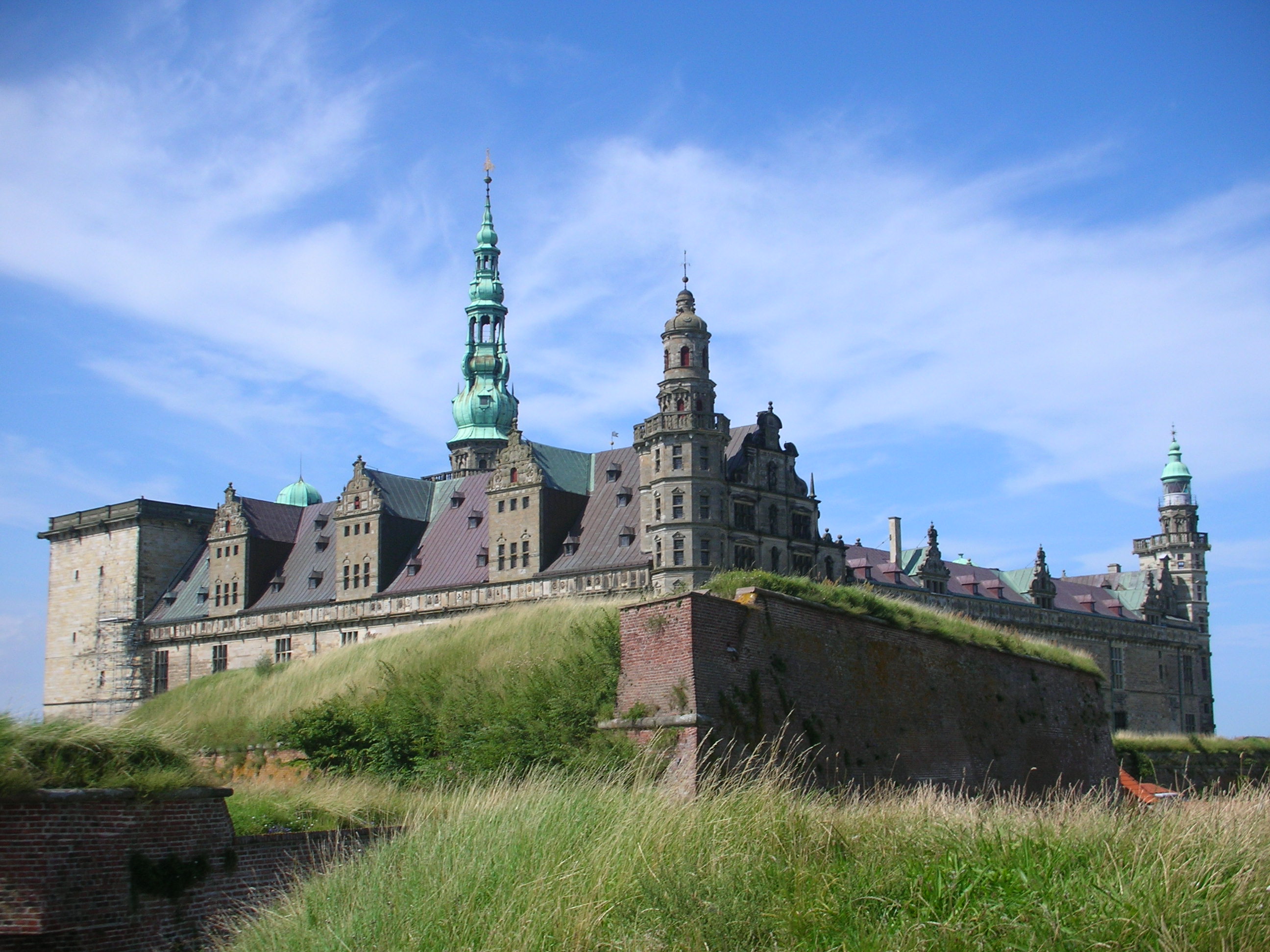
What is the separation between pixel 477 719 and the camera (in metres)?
22.6

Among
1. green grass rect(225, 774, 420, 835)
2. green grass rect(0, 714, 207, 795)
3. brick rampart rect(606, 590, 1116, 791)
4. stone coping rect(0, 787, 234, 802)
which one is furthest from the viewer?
brick rampart rect(606, 590, 1116, 791)

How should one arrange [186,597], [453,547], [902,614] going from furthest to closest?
[186,597] < [453,547] < [902,614]

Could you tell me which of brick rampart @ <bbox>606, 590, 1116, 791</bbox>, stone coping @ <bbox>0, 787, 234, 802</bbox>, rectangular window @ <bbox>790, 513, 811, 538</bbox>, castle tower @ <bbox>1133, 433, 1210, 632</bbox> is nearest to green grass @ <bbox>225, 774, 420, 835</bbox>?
stone coping @ <bbox>0, 787, 234, 802</bbox>

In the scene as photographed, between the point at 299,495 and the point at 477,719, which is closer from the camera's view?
the point at 477,719

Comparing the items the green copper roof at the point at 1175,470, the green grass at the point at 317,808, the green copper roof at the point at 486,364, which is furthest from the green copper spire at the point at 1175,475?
the green grass at the point at 317,808

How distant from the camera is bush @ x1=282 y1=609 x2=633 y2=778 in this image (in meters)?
21.0

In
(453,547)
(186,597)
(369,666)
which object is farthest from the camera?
(186,597)

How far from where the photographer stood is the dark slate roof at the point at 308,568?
58.4m

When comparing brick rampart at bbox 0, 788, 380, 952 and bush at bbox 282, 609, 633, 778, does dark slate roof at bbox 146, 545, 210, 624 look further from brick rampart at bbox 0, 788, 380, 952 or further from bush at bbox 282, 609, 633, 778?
brick rampart at bbox 0, 788, 380, 952

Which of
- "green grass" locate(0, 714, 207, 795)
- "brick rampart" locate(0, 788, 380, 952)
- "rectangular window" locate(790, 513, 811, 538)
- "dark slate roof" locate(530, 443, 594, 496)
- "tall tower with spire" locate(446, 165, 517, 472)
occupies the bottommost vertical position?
"brick rampart" locate(0, 788, 380, 952)

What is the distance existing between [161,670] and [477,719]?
4505 cm

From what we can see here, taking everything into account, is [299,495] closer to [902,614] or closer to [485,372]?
[485,372]

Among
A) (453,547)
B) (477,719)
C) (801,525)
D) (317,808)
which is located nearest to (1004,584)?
(801,525)

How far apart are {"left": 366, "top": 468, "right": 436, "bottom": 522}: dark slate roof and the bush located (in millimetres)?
33147
